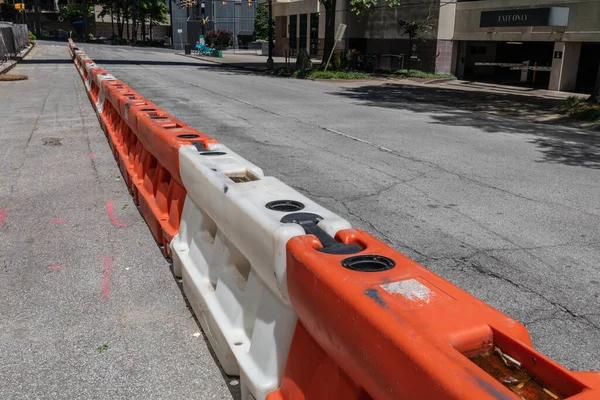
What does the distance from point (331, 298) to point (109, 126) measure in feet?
27.6

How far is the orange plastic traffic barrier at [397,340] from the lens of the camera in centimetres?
157

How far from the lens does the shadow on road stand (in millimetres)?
10648

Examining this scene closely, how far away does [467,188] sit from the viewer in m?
7.39

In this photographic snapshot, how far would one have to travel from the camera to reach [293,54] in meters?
51.0

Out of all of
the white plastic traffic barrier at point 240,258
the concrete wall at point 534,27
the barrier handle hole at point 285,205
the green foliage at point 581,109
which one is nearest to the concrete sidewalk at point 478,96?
the green foliage at point 581,109

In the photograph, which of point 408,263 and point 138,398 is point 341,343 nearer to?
point 408,263

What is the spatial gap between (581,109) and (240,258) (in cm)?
1547

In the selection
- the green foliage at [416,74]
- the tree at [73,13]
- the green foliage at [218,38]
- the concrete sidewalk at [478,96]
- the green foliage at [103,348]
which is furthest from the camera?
the tree at [73,13]

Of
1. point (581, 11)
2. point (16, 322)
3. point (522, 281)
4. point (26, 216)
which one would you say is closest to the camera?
point (16, 322)

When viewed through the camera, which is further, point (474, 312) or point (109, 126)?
point (109, 126)

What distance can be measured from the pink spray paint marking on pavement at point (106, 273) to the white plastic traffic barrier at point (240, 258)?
576 millimetres

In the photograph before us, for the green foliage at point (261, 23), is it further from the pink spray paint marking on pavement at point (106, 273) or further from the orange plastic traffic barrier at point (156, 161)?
the pink spray paint marking on pavement at point (106, 273)

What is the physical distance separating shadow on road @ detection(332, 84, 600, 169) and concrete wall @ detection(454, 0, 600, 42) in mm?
3915

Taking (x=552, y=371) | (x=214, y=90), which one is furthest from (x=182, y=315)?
(x=214, y=90)
